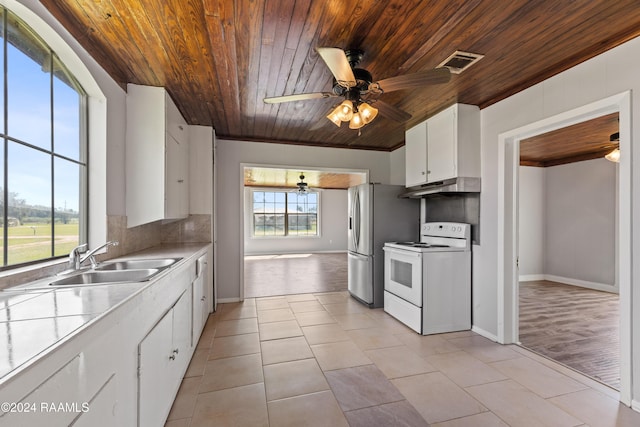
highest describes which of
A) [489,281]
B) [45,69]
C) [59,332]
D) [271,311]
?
[45,69]

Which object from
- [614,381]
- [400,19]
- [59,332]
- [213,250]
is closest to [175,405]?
[59,332]

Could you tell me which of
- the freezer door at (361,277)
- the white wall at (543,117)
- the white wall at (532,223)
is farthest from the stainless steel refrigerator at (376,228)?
the white wall at (532,223)

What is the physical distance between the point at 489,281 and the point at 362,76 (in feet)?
7.87

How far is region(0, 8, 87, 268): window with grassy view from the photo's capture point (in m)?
1.44

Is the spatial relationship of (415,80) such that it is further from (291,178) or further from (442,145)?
(291,178)

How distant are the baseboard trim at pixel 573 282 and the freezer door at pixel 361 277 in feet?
10.9

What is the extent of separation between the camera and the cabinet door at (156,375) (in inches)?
51.3

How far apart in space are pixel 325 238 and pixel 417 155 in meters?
6.62

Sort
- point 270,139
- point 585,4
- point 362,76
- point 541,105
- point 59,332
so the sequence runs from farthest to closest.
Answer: point 270,139, point 541,105, point 362,76, point 585,4, point 59,332

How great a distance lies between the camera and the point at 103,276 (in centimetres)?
179

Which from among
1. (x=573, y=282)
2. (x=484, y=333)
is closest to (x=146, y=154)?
(x=484, y=333)

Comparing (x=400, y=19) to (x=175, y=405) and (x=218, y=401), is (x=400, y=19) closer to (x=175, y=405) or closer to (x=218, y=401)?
(x=218, y=401)

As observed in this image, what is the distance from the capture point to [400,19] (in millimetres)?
1703

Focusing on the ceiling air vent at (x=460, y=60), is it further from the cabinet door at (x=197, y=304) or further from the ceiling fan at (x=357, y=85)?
the cabinet door at (x=197, y=304)
